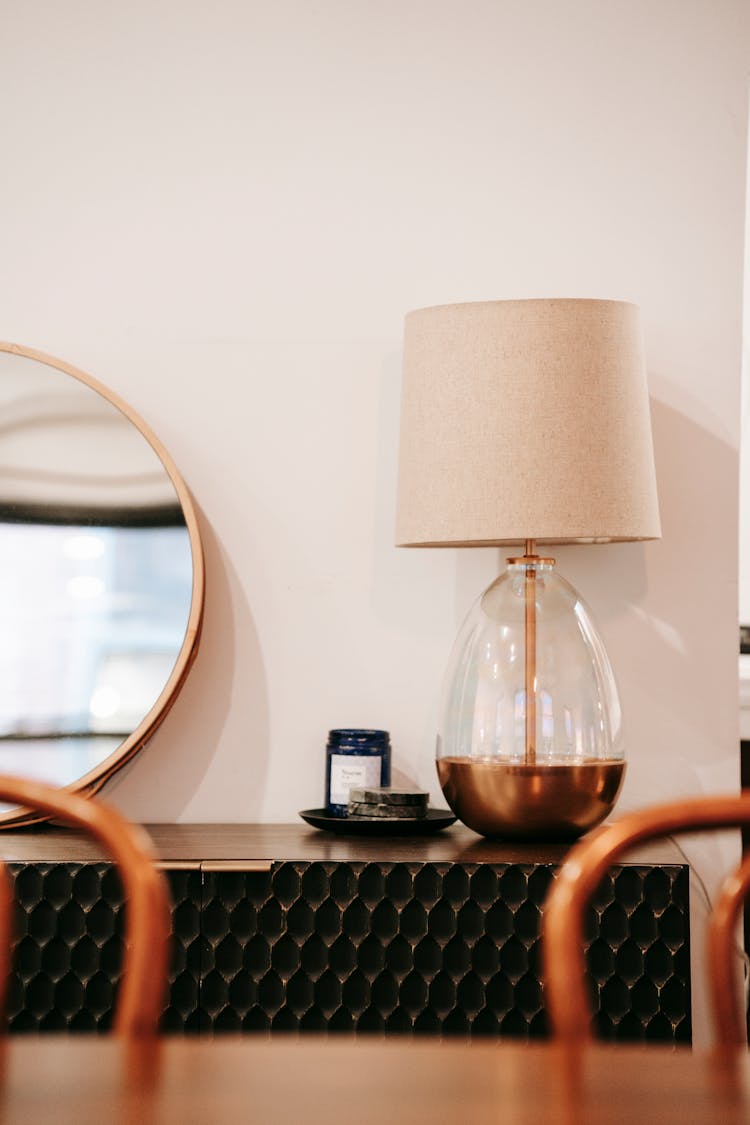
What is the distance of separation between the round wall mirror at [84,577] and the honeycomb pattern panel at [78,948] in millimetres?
335

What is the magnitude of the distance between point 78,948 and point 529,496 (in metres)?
0.96

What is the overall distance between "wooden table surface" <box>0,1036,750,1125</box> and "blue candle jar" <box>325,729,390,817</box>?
3.87 ft

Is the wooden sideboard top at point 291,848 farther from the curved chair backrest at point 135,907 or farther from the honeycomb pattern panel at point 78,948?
the curved chair backrest at point 135,907

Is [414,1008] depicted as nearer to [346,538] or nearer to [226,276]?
[346,538]

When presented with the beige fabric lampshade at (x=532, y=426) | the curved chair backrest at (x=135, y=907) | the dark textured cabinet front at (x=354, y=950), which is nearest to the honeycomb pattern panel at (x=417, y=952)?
the dark textured cabinet front at (x=354, y=950)

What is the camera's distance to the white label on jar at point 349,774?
200cm

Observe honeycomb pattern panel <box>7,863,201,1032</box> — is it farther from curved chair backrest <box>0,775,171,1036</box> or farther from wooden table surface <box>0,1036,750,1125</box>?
wooden table surface <box>0,1036,750,1125</box>

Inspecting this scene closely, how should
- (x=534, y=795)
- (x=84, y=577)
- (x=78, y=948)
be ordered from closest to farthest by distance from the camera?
1. (x=78, y=948)
2. (x=534, y=795)
3. (x=84, y=577)

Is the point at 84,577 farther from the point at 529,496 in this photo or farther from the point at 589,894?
the point at 589,894

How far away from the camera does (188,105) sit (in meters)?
2.23

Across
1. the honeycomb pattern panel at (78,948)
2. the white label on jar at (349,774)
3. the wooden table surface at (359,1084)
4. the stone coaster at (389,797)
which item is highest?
the white label on jar at (349,774)

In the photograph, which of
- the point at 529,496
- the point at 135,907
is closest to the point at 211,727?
the point at 529,496

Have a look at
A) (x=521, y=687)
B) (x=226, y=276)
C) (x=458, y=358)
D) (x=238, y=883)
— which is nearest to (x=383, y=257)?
(x=226, y=276)

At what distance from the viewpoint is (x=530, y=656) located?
1.91 meters
